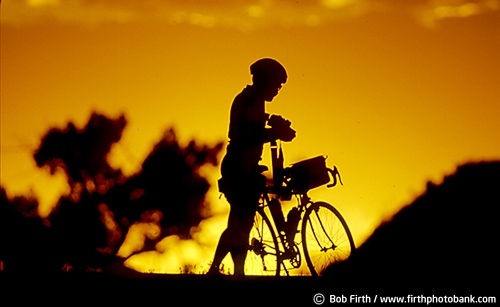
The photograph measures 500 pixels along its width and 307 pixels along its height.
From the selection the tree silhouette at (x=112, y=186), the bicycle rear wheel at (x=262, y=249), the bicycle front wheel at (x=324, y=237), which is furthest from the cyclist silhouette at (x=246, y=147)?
the tree silhouette at (x=112, y=186)

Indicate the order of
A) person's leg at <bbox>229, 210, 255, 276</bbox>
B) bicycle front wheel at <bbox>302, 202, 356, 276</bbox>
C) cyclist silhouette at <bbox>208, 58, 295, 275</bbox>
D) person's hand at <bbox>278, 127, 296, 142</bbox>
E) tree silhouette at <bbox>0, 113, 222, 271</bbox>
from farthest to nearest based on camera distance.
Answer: tree silhouette at <bbox>0, 113, 222, 271</bbox>
bicycle front wheel at <bbox>302, 202, 356, 276</bbox>
person's leg at <bbox>229, 210, 255, 276</bbox>
person's hand at <bbox>278, 127, 296, 142</bbox>
cyclist silhouette at <bbox>208, 58, 295, 275</bbox>

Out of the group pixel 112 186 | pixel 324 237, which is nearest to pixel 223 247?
pixel 324 237

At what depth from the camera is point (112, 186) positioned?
21.4 meters

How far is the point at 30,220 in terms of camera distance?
19109 millimetres

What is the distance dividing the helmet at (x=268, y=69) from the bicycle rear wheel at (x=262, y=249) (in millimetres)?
1573

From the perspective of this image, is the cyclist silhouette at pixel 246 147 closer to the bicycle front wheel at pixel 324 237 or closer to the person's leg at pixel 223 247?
the person's leg at pixel 223 247

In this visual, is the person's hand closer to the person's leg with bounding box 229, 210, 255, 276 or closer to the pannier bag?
the pannier bag

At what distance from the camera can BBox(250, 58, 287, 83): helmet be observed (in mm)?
10055

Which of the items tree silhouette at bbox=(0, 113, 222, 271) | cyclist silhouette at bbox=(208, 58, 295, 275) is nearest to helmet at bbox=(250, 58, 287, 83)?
cyclist silhouette at bbox=(208, 58, 295, 275)

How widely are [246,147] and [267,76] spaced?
0.80m

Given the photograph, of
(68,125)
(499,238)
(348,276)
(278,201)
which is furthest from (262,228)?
(68,125)

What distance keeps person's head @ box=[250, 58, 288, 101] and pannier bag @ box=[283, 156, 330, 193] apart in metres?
0.99

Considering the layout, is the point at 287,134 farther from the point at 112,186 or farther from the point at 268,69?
the point at 112,186

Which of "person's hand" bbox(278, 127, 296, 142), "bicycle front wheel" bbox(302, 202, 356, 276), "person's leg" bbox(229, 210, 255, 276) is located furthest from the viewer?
"bicycle front wheel" bbox(302, 202, 356, 276)
